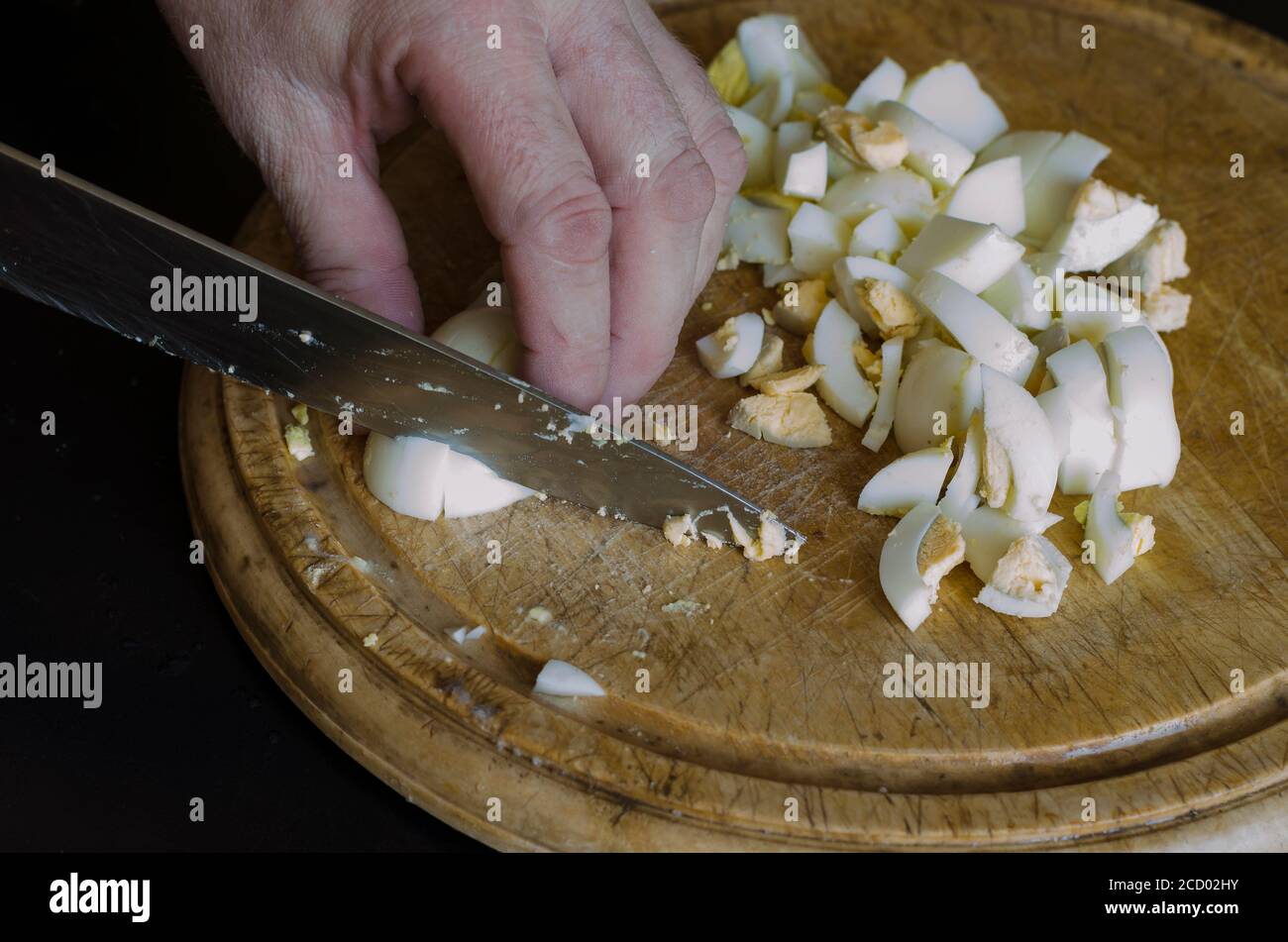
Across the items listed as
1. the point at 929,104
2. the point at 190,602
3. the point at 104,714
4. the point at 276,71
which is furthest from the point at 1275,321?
the point at 104,714

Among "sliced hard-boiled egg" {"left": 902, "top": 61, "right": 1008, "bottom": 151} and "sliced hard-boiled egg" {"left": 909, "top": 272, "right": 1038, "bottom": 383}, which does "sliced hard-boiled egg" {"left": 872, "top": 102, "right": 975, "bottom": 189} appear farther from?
"sliced hard-boiled egg" {"left": 909, "top": 272, "right": 1038, "bottom": 383}

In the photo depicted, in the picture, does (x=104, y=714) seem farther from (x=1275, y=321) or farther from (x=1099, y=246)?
(x=1275, y=321)

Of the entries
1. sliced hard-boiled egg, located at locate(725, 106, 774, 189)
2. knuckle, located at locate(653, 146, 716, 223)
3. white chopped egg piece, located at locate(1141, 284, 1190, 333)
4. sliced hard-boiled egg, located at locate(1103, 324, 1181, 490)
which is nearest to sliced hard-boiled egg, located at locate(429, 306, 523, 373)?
knuckle, located at locate(653, 146, 716, 223)

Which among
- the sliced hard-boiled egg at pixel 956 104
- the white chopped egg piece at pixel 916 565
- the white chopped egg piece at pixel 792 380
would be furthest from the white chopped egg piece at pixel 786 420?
the sliced hard-boiled egg at pixel 956 104

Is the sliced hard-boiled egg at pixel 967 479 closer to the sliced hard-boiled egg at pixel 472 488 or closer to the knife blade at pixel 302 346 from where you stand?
the knife blade at pixel 302 346

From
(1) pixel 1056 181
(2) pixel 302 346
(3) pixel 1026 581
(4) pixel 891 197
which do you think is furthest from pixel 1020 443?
(2) pixel 302 346

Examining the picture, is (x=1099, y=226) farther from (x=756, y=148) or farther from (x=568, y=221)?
(x=568, y=221)
